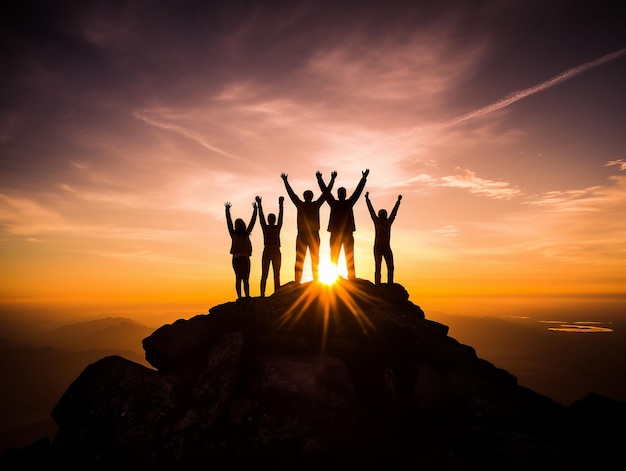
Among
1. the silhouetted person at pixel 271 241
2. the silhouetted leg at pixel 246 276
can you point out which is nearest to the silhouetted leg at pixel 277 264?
the silhouetted person at pixel 271 241

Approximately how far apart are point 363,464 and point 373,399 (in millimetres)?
2746

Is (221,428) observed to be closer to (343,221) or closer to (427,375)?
(427,375)

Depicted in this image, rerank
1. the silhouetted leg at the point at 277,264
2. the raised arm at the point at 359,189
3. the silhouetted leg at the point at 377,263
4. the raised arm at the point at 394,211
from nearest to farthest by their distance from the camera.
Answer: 1. the raised arm at the point at 359,189
2. the silhouetted leg at the point at 277,264
3. the raised arm at the point at 394,211
4. the silhouetted leg at the point at 377,263

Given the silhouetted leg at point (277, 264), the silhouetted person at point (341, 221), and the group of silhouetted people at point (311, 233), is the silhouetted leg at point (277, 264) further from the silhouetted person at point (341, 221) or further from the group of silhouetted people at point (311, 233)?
the silhouetted person at point (341, 221)

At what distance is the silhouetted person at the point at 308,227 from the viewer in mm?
15680

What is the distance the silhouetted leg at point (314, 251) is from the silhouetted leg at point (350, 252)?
1.34m

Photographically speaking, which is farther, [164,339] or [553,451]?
[164,339]

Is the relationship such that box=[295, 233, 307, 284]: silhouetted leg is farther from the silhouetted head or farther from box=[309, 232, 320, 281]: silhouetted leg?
the silhouetted head

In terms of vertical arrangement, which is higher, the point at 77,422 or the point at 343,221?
the point at 343,221

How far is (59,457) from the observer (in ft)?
30.0

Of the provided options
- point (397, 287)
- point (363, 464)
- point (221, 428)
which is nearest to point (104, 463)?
point (221, 428)

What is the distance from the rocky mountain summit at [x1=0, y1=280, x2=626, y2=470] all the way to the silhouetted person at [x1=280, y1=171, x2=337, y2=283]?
3.30 m

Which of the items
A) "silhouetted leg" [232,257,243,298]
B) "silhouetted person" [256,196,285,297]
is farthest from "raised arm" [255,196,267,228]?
"silhouetted leg" [232,257,243,298]

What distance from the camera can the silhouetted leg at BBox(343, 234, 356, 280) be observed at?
52.5ft
